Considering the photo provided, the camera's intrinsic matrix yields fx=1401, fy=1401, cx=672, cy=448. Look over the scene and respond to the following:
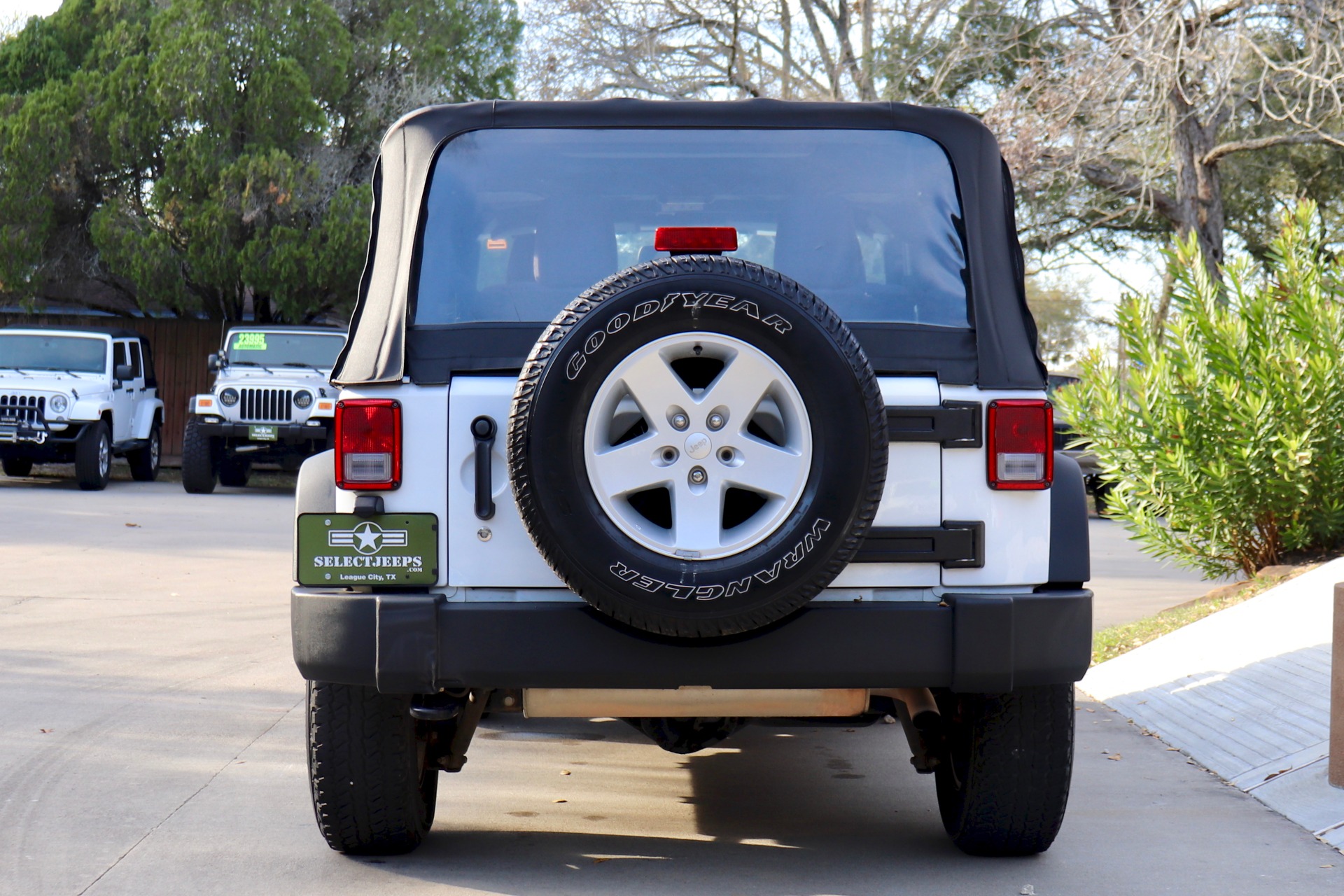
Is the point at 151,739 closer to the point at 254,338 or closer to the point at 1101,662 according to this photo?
the point at 1101,662

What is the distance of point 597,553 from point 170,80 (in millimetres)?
18203

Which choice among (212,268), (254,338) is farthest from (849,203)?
(212,268)

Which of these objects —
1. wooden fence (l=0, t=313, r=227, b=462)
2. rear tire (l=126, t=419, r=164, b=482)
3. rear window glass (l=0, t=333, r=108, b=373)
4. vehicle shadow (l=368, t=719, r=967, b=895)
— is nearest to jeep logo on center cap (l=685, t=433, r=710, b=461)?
vehicle shadow (l=368, t=719, r=967, b=895)

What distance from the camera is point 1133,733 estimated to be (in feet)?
18.5

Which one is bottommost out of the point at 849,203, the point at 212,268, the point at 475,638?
the point at 475,638

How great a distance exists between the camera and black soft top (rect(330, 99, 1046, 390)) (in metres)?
3.46

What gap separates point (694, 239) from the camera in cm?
330

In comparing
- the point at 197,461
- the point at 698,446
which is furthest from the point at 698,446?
the point at 197,461

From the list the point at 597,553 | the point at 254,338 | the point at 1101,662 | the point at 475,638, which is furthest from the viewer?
the point at 254,338

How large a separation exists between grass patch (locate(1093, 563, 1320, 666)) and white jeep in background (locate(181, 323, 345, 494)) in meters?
10.5

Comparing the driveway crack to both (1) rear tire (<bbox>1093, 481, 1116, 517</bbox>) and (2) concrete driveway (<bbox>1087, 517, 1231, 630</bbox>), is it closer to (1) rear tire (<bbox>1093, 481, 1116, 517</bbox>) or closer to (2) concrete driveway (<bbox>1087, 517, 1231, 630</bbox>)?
(2) concrete driveway (<bbox>1087, 517, 1231, 630</bbox>)

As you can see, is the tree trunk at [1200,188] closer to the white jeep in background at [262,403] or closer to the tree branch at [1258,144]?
the tree branch at [1258,144]

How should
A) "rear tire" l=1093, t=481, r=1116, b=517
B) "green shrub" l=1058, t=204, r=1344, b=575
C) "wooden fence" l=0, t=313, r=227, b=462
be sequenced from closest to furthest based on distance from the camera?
"green shrub" l=1058, t=204, r=1344, b=575 < "rear tire" l=1093, t=481, r=1116, b=517 < "wooden fence" l=0, t=313, r=227, b=462

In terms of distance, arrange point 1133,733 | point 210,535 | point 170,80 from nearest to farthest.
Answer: point 1133,733 → point 210,535 → point 170,80
